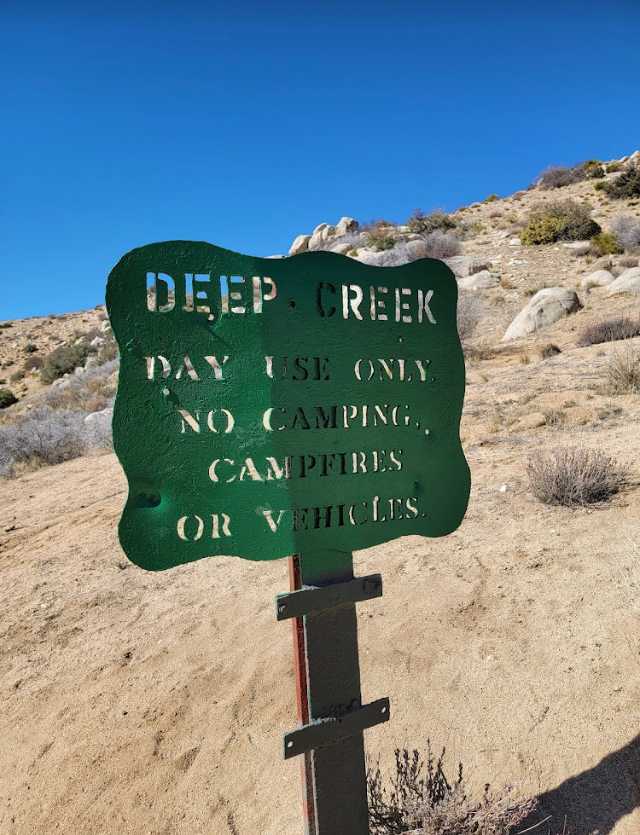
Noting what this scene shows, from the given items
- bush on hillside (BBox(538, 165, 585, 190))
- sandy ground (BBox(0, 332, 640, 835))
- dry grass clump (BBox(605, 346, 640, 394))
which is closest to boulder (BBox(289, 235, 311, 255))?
bush on hillside (BBox(538, 165, 585, 190))

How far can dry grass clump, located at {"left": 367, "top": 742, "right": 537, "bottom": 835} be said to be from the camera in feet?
7.61

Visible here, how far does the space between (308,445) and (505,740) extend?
2.02 metres

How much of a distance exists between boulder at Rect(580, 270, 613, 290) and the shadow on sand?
53.4 ft

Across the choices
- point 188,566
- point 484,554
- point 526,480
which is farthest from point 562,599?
point 188,566

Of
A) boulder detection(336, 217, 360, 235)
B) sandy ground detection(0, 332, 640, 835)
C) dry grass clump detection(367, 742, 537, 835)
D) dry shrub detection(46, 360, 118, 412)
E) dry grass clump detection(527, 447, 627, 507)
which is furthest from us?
boulder detection(336, 217, 360, 235)

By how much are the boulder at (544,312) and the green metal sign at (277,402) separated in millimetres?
13577

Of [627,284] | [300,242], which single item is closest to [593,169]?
[300,242]

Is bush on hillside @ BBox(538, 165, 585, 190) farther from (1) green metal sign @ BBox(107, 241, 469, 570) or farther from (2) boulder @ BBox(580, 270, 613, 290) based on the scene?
(1) green metal sign @ BBox(107, 241, 469, 570)

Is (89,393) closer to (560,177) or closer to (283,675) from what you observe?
(283,675)

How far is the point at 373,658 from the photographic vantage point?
3.58m

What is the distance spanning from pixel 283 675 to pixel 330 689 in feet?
5.64

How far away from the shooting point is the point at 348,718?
1983mm

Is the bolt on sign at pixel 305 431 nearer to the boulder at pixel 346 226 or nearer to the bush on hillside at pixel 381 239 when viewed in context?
the bush on hillside at pixel 381 239

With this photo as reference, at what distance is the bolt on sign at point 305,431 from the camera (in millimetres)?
1729
